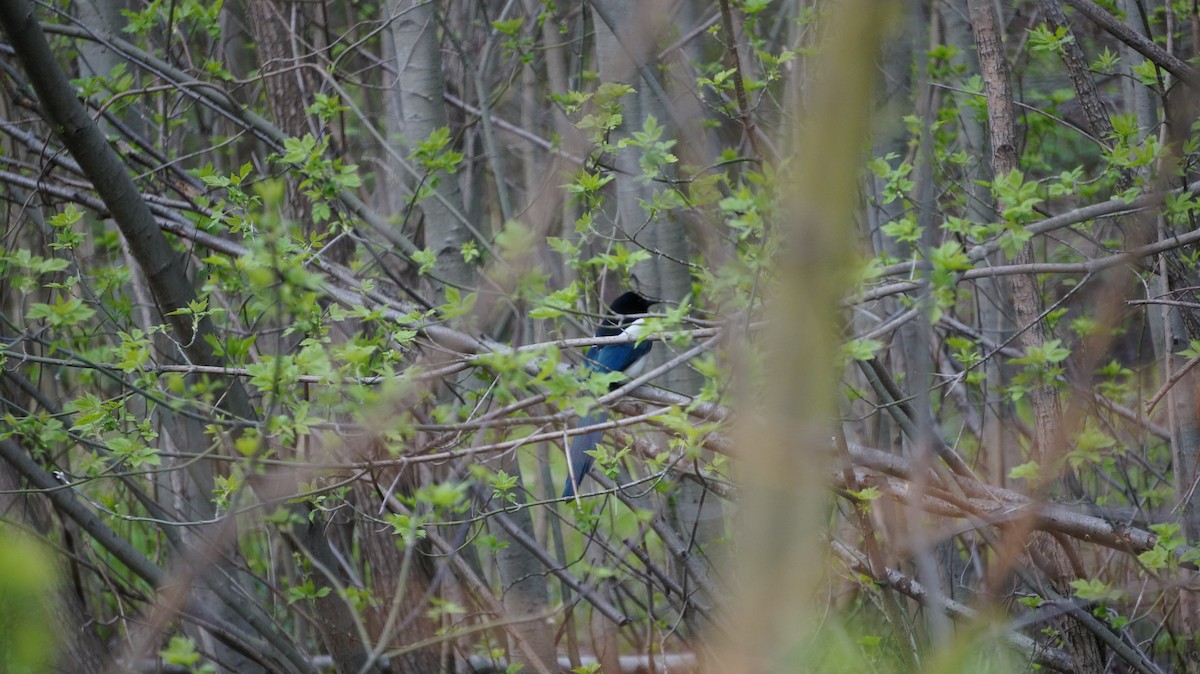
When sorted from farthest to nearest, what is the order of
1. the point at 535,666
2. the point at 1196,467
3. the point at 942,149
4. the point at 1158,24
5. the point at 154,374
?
the point at 1158,24, the point at 942,149, the point at 535,666, the point at 1196,467, the point at 154,374

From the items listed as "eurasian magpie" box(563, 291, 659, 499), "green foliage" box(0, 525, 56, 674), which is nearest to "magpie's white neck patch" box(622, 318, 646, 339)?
"eurasian magpie" box(563, 291, 659, 499)

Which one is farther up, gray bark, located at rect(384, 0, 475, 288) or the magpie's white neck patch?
gray bark, located at rect(384, 0, 475, 288)

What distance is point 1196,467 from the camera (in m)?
Result: 3.22

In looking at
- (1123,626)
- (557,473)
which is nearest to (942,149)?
(1123,626)

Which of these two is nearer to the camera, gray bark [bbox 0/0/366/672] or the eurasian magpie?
gray bark [bbox 0/0/366/672]

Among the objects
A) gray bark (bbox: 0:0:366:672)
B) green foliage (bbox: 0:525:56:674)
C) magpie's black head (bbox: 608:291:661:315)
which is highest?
gray bark (bbox: 0:0:366:672)

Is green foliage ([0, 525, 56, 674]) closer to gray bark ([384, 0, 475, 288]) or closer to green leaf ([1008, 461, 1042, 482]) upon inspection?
green leaf ([1008, 461, 1042, 482])

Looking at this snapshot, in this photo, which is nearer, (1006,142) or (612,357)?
(1006,142)

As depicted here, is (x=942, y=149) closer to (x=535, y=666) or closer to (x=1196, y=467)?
(x=1196, y=467)

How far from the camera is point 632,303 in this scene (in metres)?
4.38

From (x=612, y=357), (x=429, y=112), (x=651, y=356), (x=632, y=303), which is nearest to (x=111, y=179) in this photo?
(x=429, y=112)

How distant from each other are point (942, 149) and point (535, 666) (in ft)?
8.39

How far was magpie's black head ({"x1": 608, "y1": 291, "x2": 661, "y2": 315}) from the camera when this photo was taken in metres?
4.21

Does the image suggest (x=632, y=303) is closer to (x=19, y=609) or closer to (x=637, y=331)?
(x=637, y=331)
